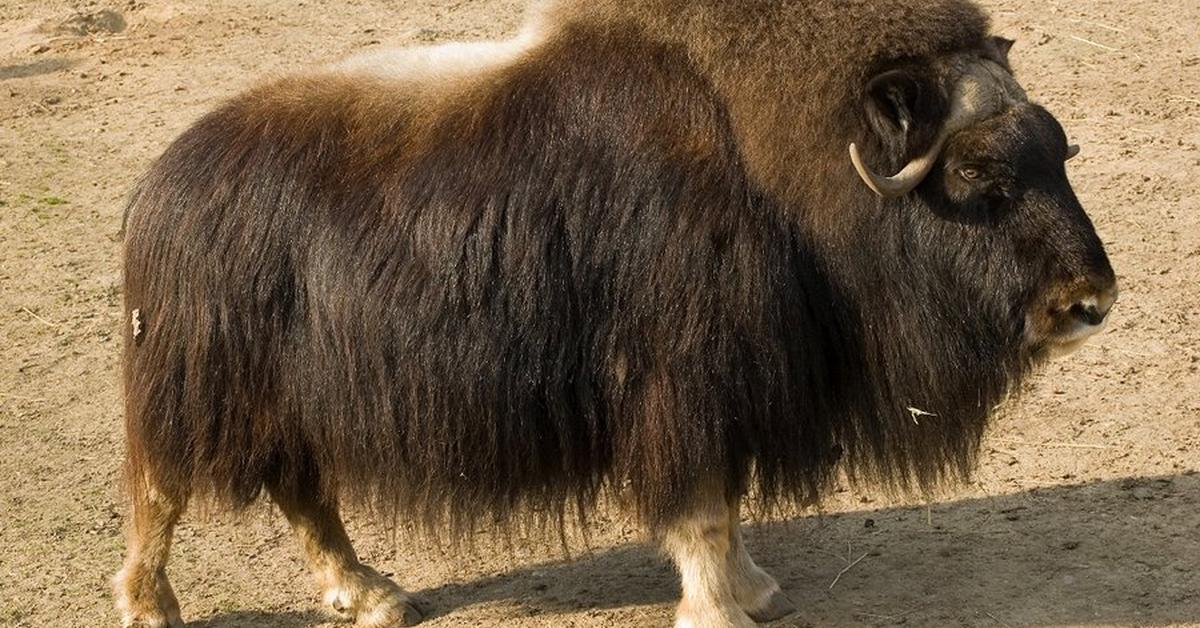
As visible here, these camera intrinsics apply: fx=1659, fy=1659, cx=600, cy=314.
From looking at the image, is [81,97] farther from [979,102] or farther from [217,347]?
[979,102]

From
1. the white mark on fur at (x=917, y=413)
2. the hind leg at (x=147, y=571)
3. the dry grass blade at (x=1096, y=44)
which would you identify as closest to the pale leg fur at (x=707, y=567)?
the white mark on fur at (x=917, y=413)

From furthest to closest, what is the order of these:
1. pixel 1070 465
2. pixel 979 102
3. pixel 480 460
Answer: pixel 1070 465, pixel 480 460, pixel 979 102

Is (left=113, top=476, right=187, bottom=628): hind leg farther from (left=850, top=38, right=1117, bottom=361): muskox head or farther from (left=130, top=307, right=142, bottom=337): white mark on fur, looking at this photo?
(left=850, top=38, right=1117, bottom=361): muskox head

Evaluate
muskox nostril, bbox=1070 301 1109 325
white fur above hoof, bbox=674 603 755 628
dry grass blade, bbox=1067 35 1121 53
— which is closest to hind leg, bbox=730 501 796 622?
white fur above hoof, bbox=674 603 755 628

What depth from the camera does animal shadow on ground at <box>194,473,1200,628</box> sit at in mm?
4527

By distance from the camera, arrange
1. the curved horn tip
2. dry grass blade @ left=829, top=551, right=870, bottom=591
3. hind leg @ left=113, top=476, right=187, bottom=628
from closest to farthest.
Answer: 1. the curved horn tip
2. hind leg @ left=113, top=476, right=187, bottom=628
3. dry grass blade @ left=829, top=551, right=870, bottom=591

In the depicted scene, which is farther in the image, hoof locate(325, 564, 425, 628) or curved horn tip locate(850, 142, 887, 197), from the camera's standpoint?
hoof locate(325, 564, 425, 628)

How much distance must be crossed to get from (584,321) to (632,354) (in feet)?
0.47

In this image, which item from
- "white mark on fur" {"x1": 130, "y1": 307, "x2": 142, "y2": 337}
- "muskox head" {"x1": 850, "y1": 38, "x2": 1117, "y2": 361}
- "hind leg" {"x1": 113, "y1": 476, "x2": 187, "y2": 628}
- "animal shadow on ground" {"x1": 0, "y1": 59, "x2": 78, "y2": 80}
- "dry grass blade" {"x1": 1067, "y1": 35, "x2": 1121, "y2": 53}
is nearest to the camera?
"muskox head" {"x1": 850, "y1": 38, "x2": 1117, "y2": 361}

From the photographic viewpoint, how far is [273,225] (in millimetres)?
4254

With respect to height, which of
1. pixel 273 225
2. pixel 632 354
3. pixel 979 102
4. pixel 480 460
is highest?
pixel 979 102

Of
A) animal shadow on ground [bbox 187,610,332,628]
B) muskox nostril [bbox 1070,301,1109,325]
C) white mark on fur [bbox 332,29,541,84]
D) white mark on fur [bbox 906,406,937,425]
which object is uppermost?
white mark on fur [bbox 332,29,541,84]

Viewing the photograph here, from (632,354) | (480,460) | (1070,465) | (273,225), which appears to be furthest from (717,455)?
(1070,465)

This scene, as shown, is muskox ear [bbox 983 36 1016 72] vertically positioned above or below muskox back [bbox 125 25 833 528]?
above
